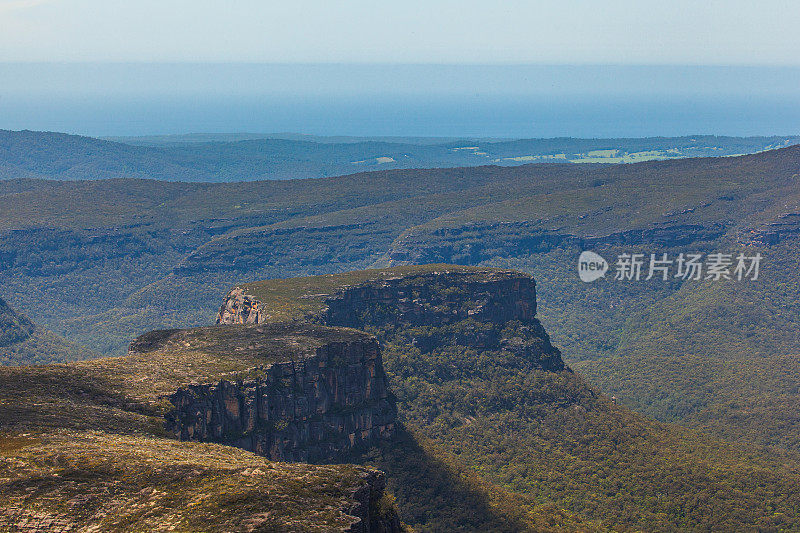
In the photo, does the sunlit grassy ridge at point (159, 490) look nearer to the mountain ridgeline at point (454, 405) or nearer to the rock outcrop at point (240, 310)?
the mountain ridgeline at point (454, 405)

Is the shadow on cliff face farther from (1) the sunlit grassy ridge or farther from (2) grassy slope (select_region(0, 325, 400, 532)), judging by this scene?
(1) the sunlit grassy ridge

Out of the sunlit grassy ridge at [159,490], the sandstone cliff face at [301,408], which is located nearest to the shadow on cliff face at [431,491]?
the sandstone cliff face at [301,408]

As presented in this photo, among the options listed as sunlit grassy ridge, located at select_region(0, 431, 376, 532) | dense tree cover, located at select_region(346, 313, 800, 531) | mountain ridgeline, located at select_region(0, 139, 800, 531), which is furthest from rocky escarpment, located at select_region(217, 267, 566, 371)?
sunlit grassy ridge, located at select_region(0, 431, 376, 532)

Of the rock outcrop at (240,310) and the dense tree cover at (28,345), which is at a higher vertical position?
the rock outcrop at (240,310)

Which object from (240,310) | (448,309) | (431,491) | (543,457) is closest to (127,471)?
(431,491)

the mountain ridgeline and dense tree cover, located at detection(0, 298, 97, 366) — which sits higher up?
the mountain ridgeline

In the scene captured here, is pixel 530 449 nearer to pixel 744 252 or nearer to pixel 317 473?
pixel 317 473
